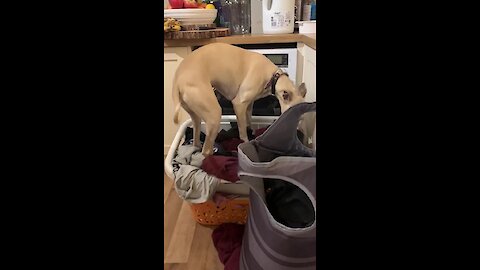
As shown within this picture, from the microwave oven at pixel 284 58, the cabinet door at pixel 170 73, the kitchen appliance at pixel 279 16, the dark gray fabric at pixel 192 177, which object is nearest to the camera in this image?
the cabinet door at pixel 170 73

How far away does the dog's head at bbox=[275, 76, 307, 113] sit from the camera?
839 mm

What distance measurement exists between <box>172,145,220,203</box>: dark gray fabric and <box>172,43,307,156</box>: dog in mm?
34

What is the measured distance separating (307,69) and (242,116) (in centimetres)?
20

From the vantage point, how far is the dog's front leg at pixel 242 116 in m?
0.84

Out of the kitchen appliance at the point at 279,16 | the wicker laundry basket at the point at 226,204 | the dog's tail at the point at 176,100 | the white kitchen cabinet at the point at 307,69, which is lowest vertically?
the wicker laundry basket at the point at 226,204

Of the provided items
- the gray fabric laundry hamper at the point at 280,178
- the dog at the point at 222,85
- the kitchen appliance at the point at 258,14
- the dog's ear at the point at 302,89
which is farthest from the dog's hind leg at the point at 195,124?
the kitchen appliance at the point at 258,14

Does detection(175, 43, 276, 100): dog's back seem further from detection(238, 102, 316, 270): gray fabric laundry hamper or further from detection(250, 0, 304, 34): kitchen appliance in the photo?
detection(250, 0, 304, 34): kitchen appliance

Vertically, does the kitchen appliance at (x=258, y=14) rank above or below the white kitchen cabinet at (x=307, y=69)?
above

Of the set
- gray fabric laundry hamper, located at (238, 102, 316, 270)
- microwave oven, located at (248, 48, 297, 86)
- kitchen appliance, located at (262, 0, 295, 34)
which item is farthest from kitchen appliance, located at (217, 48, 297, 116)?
kitchen appliance, located at (262, 0, 295, 34)

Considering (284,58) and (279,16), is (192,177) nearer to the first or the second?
(284,58)

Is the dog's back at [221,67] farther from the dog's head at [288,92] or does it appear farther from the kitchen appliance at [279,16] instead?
the kitchen appliance at [279,16]

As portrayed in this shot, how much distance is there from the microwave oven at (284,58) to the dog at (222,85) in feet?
0.54
